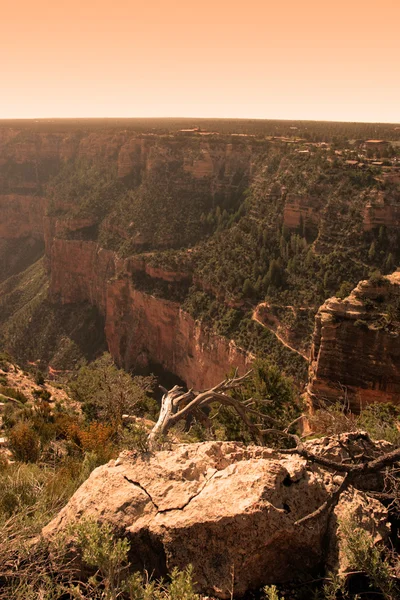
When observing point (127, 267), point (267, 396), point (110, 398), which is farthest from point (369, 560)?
point (127, 267)

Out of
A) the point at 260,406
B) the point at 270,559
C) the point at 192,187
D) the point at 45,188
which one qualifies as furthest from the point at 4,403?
the point at 45,188

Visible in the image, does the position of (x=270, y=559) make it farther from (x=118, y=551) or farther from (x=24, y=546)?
(x=24, y=546)

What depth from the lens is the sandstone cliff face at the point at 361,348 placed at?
1977 cm

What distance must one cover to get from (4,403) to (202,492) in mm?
15306

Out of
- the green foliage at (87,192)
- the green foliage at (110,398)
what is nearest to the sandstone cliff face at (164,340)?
the green foliage at (110,398)

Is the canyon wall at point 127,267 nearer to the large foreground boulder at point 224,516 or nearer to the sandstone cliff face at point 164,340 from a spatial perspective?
the sandstone cliff face at point 164,340

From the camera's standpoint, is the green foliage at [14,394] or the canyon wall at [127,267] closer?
the green foliage at [14,394]

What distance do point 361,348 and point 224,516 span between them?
1723 centimetres

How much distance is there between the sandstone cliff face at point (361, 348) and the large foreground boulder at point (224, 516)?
15.7 metres

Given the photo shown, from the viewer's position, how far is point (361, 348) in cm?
2022

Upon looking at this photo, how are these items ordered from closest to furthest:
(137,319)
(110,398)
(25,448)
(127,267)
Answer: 1. (25,448)
2. (110,398)
3. (137,319)
4. (127,267)

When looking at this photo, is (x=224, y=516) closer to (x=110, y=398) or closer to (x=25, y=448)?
(x=25, y=448)

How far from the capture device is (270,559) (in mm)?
4551

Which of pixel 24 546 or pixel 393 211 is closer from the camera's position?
pixel 24 546
